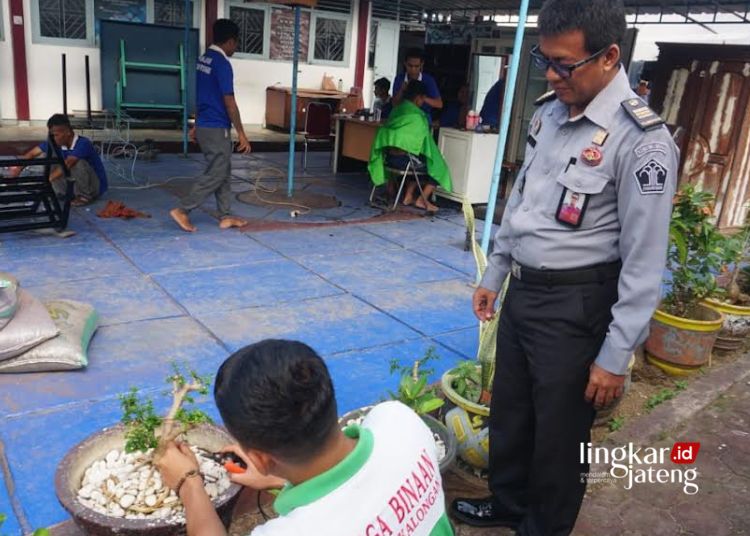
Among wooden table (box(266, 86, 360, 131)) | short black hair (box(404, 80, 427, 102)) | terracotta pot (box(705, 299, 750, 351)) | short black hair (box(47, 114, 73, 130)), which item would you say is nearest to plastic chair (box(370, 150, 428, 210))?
short black hair (box(404, 80, 427, 102))

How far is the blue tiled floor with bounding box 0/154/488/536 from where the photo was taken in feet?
9.32

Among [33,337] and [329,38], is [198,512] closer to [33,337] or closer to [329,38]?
[33,337]

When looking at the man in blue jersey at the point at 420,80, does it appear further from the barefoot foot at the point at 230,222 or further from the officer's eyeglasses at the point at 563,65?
the officer's eyeglasses at the point at 563,65

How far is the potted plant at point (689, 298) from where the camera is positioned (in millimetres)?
3727

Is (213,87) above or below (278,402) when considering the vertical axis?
above

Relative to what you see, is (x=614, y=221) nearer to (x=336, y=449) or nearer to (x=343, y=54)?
(x=336, y=449)

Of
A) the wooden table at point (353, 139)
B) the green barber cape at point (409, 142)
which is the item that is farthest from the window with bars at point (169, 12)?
the green barber cape at point (409, 142)

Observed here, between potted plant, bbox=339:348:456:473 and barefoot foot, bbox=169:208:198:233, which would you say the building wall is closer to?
barefoot foot, bbox=169:208:198:233

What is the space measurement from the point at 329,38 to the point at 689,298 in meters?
10.8

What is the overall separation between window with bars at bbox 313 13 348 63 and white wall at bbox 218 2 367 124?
18cm

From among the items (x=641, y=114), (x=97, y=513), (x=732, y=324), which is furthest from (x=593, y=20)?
(x=732, y=324)

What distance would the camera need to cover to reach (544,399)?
2031mm

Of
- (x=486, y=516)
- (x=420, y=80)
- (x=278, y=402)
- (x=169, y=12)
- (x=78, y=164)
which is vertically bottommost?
(x=486, y=516)

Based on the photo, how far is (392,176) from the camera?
24.0 feet
